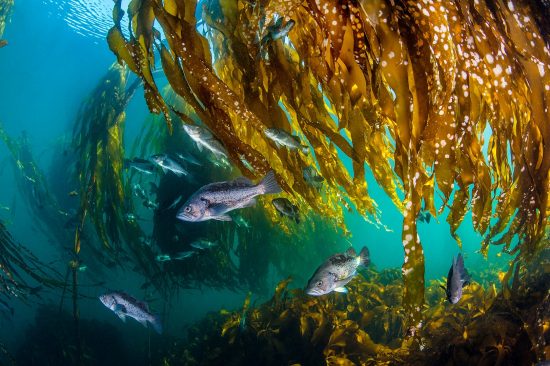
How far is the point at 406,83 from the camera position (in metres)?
1.11

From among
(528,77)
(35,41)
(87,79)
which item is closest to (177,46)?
(528,77)

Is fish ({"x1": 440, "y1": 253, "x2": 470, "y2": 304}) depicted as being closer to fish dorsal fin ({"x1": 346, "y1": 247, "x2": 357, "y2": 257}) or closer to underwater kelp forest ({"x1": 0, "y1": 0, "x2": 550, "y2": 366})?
underwater kelp forest ({"x1": 0, "y1": 0, "x2": 550, "y2": 366})

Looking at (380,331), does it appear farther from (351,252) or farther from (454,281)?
(454,281)

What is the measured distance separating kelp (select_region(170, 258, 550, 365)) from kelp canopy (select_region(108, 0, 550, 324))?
4.42 feet

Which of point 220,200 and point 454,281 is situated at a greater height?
point 220,200

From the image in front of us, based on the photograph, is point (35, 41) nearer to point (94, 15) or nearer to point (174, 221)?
point (94, 15)

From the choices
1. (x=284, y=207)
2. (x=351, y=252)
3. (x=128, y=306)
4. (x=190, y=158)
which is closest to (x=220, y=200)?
(x=284, y=207)

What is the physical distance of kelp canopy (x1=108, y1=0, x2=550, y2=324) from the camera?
3.64ft

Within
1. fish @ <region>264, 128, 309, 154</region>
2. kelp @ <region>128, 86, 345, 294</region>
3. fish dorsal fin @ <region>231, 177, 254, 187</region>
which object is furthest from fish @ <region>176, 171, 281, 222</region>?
kelp @ <region>128, 86, 345, 294</region>

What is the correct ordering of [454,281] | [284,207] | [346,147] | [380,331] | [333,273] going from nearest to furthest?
[346,147], [454,281], [284,207], [333,273], [380,331]

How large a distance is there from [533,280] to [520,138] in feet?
9.64

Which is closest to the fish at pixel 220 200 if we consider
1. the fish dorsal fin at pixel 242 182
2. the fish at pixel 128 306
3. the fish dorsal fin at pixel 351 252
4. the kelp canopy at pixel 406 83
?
the fish dorsal fin at pixel 242 182

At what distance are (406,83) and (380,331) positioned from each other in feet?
15.7

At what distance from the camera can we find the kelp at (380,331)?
98.4 inches
